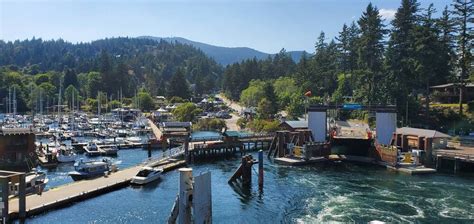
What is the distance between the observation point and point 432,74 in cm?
7994

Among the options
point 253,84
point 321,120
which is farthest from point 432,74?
point 253,84

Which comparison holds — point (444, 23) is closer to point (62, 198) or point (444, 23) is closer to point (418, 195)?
point (418, 195)

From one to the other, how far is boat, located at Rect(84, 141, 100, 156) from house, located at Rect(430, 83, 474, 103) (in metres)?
59.4

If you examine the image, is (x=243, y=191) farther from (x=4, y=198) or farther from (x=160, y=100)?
(x=160, y=100)

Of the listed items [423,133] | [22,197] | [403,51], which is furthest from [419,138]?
[22,197]

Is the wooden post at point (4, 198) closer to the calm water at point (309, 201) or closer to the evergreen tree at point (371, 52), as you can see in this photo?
the calm water at point (309, 201)

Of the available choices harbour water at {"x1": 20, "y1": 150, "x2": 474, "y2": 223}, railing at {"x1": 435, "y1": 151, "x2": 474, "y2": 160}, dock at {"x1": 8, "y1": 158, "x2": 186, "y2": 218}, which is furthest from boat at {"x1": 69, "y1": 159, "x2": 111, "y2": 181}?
railing at {"x1": 435, "y1": 151, "x2": 474, "y2": 160}

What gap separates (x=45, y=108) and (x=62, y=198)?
12094cm

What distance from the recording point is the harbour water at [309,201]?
123 ft

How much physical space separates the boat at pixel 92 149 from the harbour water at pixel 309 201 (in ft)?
70.8

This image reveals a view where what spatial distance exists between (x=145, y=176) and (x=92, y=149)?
1100 inches

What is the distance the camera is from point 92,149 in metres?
74.3

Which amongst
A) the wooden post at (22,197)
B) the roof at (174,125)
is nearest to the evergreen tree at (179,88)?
the roof at (174,125)

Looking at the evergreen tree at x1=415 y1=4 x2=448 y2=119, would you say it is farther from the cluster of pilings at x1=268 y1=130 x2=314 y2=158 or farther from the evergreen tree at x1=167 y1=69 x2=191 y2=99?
the evergreen tree at x1=167 y1=69 x2=191 y2=99
